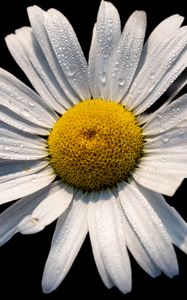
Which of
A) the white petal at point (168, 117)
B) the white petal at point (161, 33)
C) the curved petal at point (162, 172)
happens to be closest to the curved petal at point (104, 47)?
the white petal at point (161, 33)

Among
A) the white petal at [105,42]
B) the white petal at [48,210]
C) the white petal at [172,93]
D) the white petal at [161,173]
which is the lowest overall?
the white petal at [161,173]

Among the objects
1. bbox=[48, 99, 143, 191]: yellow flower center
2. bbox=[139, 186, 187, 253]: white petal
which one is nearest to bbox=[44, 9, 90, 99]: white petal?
bbox=[48, 99, 143, 191]: yellow flower center

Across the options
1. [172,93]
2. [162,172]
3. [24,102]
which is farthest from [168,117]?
[24,102]

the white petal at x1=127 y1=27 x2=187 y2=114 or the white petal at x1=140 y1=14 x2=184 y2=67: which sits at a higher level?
the white petal at x1=140 y1=14 x2=184 y2=67

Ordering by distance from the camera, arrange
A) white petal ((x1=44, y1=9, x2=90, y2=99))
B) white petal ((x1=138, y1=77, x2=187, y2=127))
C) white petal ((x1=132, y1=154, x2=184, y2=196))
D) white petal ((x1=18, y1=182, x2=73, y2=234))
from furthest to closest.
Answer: white petal ((x1=44, y1=9, x2=90, y2=99)) < white petal ((x1=138, y1=77, x2=187, y2=127)) < white petal ((x1=18, y1=182, x2=73, y2=234)) < white petal ((x1=132, y1=154, x2=184, y2=196))

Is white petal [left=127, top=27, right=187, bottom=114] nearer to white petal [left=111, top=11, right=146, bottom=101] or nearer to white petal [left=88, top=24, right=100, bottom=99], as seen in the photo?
white petal [left=111, top=11, right=146, bottom=101]

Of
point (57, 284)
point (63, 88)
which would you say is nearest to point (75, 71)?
point (63, 88)

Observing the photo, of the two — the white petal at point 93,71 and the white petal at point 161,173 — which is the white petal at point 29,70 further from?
the white petal at point 161,173
